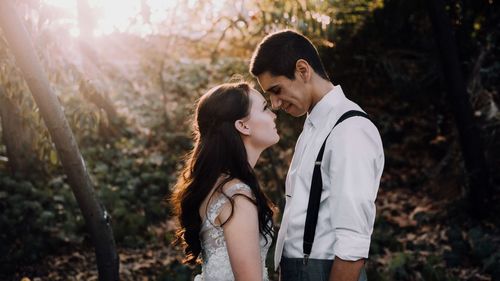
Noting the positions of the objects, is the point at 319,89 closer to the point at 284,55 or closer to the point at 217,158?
the point at 284,55

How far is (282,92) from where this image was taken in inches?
101

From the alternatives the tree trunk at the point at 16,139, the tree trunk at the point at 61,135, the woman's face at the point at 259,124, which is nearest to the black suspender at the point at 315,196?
the woman's face at the point at 259,124

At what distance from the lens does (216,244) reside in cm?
263

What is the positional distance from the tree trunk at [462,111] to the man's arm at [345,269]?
17.3 ft

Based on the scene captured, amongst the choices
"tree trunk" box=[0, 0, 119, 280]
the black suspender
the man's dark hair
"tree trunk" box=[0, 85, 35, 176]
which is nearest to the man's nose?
the man's dark hair

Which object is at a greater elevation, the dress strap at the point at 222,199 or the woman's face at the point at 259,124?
the woman's face at the point at 259,124

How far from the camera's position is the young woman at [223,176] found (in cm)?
251

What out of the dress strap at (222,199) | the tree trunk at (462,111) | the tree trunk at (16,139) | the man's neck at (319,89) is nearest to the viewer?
the dress strap at (222,199)

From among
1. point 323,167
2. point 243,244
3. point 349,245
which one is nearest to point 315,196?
point 323,167

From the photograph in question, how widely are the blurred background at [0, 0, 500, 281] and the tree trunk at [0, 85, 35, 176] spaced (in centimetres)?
2

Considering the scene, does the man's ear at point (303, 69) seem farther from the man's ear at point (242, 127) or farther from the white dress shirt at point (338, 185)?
the man's ear at point (242, 127)

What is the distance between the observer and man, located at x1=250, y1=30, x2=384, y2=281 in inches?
86.4

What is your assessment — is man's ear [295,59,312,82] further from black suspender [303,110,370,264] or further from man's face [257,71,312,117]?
black suspender [303,110,370,264]

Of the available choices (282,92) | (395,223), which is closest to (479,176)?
(395,223)
